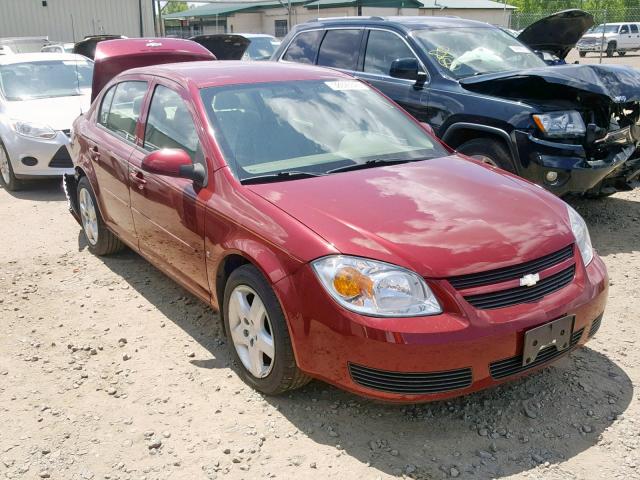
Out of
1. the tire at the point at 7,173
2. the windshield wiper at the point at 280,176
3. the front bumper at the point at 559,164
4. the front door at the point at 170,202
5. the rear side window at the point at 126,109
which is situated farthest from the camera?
the tire at the point at 7,173

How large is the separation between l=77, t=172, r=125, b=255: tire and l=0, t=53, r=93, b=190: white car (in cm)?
247

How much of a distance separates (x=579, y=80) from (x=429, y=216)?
2.90 m

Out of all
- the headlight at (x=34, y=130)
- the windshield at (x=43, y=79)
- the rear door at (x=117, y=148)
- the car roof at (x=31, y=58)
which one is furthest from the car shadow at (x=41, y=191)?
the rear door at (x=117, y=148)

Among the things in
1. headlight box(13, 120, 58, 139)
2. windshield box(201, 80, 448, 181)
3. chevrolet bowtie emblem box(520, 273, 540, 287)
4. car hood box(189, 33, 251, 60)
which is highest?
car hood box(189, 33, 251, 60)

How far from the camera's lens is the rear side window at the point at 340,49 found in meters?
6.80

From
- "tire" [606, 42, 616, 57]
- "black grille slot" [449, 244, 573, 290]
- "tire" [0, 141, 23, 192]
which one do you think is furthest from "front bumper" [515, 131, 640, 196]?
"tire" [606, 42, 616, 57]

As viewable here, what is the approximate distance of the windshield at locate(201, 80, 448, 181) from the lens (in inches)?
138

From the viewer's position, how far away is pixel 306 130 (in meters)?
3.73

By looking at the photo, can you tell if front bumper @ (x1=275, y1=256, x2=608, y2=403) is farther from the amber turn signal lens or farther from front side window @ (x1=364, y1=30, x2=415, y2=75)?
front side window @ (x1=364, y1=30, x2=415, y2=75)

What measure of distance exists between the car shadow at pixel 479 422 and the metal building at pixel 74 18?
25.6 m

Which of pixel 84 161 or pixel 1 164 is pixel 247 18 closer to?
pixel 1 164

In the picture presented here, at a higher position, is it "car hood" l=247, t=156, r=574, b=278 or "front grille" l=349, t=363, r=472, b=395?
"car hood" l=247, t=156, r=574, b=278

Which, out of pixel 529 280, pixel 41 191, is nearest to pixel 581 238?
pixel 529 280

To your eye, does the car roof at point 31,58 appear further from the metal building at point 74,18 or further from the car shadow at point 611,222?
the metal building at point 74,18
